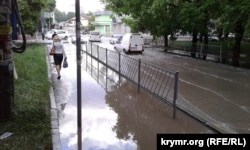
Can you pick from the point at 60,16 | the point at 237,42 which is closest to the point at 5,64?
the point at 237,42

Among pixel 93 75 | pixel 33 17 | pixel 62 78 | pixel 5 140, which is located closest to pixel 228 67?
pixel 93 75

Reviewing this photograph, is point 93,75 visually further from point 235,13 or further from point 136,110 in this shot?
point 235,13

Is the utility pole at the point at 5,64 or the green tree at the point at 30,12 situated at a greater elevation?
the green tree at the point at 30,12

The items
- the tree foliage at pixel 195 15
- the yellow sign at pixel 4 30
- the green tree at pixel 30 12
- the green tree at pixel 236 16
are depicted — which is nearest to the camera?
the yellow sign at pixel 4 30

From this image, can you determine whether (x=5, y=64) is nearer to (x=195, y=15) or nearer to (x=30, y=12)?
(x=195, y=15)

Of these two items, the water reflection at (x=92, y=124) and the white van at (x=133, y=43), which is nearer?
the water reflection at (x=92, y=124)

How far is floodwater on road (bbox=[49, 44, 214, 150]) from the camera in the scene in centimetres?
616

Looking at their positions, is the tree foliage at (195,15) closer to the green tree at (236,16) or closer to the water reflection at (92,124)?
the green tree at (236,16)

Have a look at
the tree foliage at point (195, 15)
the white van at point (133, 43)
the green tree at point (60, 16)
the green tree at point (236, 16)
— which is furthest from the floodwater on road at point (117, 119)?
the green tree at point (60, 16)

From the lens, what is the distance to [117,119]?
765cm

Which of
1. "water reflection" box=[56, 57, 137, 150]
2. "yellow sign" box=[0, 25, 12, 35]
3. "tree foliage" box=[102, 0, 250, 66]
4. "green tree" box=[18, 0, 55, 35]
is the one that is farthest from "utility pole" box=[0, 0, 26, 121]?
"green tree" box=[18, 0, 55, 35]

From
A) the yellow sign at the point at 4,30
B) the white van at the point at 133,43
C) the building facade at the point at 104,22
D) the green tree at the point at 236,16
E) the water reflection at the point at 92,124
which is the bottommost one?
the water reflection at the point at 92,124

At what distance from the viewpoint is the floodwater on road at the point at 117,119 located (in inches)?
242

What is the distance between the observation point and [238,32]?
18766 mm
